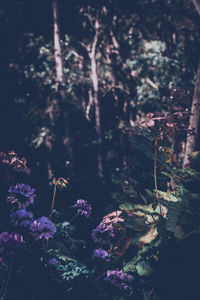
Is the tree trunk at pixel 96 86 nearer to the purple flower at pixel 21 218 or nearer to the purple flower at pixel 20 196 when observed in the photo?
the purple flower at pixel 20 196

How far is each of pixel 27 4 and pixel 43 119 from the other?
2.92 m

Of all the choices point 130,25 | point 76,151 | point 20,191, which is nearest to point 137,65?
point 130,25

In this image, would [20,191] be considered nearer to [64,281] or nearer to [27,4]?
[64,281]

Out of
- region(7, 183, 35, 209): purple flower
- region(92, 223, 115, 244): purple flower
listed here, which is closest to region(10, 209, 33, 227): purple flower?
region(7, 183, 35, 209): purple flower

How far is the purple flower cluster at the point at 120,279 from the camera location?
1790 mm

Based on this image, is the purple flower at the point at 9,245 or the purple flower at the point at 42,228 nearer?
the purple flower at the point at 9,245

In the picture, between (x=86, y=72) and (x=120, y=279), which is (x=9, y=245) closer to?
(x=120, y=279)

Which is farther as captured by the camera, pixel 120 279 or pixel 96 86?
pixel 96 86

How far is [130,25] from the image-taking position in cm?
667

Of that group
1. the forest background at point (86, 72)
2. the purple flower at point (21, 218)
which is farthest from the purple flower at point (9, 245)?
the forest background at point (86, 72)

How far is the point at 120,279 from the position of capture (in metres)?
1.82

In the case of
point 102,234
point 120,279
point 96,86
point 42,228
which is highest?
point 96,86

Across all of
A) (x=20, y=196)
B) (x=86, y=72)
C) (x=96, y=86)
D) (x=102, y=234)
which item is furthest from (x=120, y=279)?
(x=86, y=72)

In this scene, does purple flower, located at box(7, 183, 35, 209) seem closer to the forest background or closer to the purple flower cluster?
the purple flower cluster
